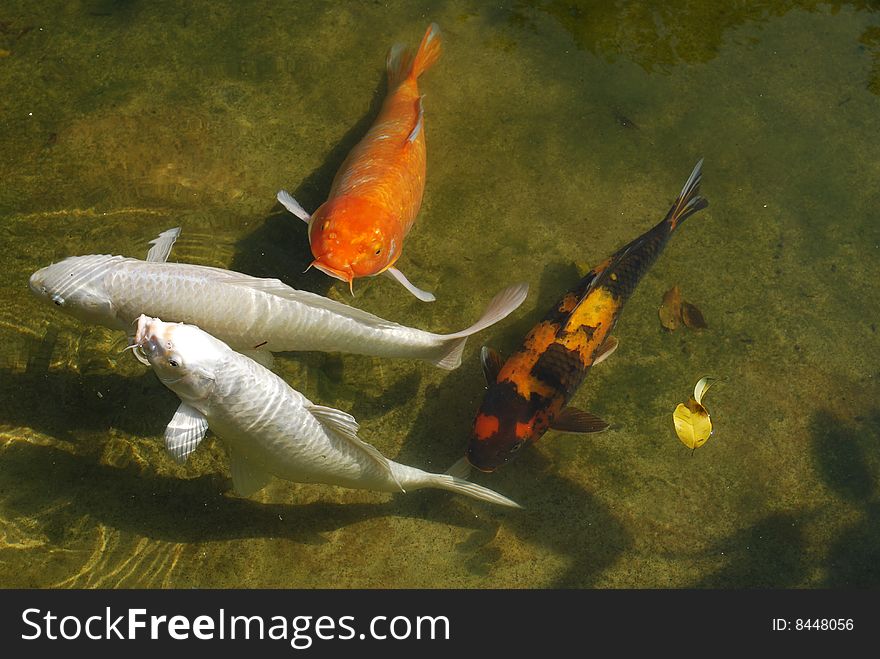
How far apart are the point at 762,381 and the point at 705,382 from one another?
0.43 metres

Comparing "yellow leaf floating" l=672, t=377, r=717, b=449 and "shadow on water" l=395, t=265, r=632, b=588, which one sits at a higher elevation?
"yellow leaf floating" l=672, t=377, r=717, b=449

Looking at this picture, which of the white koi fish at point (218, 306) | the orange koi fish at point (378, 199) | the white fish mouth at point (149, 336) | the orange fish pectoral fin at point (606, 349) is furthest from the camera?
the orange fish pectoral fin at point (606, 349)

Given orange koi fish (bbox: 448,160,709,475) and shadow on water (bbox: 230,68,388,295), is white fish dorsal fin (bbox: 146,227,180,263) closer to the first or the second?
shadow on water (bbox: 230,68,388,295)

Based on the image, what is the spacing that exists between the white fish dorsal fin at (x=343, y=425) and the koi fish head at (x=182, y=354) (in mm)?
477

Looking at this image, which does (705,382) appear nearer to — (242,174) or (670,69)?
(670,69)

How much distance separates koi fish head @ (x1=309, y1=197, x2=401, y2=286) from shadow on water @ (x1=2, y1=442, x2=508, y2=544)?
129 cm

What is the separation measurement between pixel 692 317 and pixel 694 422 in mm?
719

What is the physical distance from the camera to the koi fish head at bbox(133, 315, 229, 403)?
3031 millimetres

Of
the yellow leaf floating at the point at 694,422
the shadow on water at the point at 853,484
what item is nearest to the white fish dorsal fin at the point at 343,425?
the yellow leaf floating at the point at 694,422

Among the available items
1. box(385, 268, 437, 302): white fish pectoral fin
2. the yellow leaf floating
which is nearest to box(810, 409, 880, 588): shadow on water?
the yellow leaf floating

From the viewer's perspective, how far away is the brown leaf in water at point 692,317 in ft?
14.4

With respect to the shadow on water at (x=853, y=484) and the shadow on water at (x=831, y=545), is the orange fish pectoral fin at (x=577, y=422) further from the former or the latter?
the shadow on water at (x=853, y=484)

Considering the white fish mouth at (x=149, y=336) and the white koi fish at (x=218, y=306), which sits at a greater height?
the white fish mouth at (x=149, y=336)

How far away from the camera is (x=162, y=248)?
12.8ft
